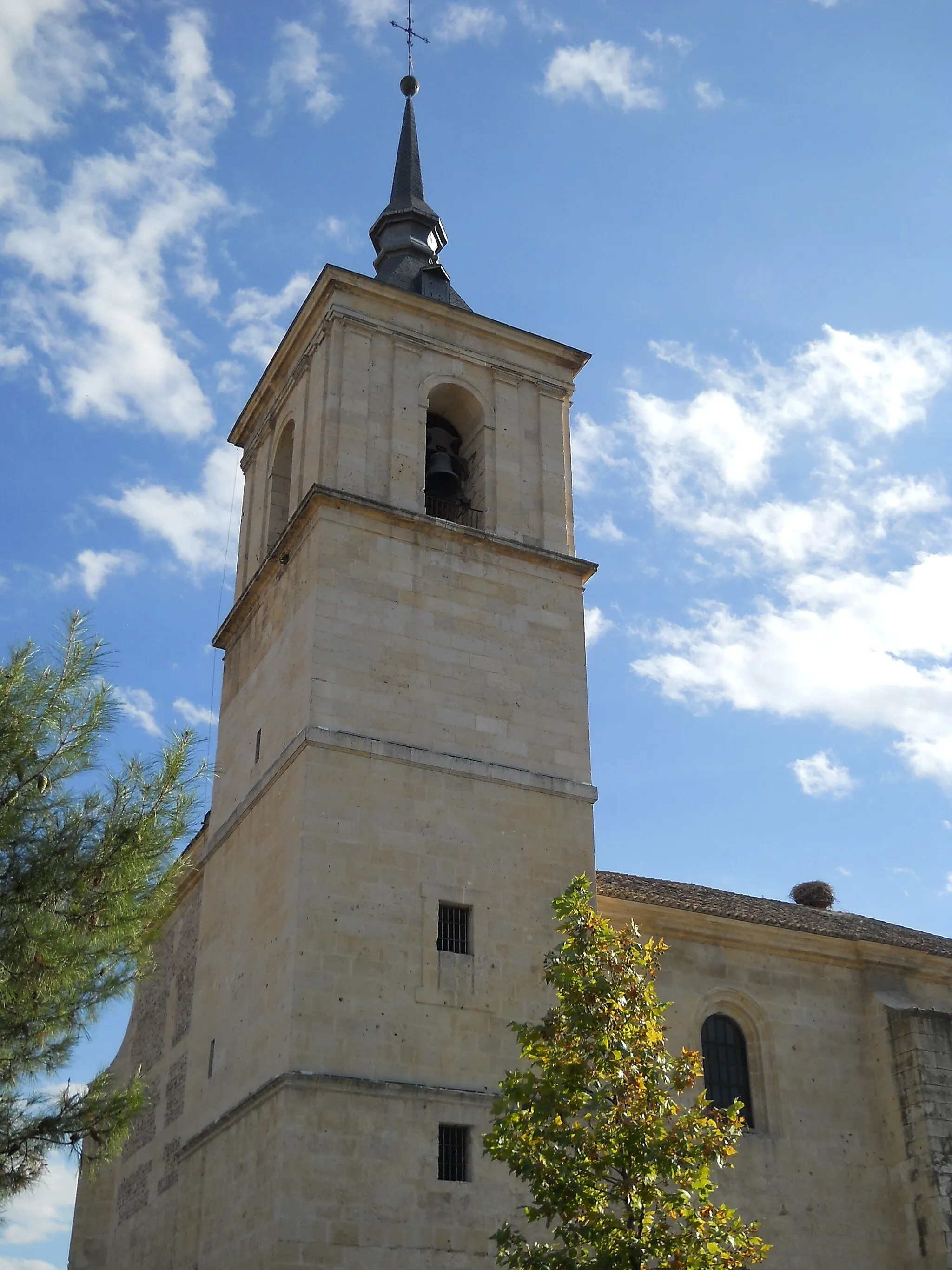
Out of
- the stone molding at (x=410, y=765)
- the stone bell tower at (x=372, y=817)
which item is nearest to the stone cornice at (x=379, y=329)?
the stone bell tower at (x=372, y=817)

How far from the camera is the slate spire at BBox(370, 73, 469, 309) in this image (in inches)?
927

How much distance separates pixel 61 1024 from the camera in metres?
11.2

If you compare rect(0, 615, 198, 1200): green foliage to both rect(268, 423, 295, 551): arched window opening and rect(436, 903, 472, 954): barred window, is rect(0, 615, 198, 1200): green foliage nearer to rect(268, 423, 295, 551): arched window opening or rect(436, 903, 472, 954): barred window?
rect(436, 903, 472, 954): barred window

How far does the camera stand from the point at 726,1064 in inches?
752

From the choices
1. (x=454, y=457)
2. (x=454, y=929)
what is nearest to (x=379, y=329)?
(x=454, y=457)

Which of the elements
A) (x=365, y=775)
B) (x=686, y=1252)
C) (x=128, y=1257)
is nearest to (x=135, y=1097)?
(x=686, y=1252)

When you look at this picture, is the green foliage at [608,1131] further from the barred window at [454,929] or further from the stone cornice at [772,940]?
the stone cornice at [772,940]

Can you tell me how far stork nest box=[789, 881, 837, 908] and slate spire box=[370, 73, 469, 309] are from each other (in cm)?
1322

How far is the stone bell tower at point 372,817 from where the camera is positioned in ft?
50.8

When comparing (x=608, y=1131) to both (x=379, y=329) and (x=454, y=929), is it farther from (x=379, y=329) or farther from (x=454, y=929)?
(x=379, y=329)

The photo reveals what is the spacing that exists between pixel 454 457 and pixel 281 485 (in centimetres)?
291

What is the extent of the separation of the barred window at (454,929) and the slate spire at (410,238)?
10.2 meters

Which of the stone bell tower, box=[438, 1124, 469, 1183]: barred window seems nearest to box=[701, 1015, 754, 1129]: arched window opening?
the stone bell tower

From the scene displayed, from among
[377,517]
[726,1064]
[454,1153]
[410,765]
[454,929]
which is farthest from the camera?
[377,517]
